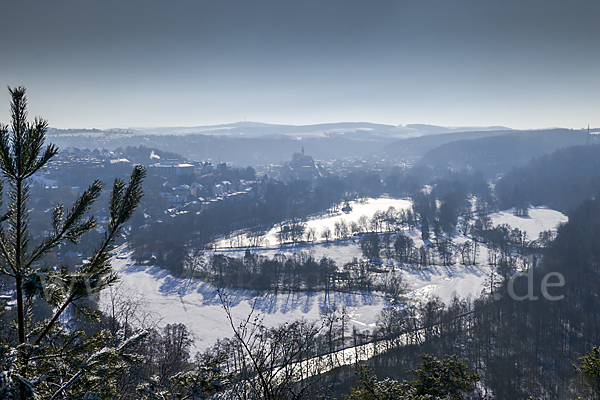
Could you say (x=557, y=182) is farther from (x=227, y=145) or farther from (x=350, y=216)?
(x=227, y=145)

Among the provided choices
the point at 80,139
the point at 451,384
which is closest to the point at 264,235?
the point at 451,384

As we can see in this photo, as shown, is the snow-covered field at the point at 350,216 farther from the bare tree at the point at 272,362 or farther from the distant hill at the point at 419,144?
the distant hill at the point at 419,144

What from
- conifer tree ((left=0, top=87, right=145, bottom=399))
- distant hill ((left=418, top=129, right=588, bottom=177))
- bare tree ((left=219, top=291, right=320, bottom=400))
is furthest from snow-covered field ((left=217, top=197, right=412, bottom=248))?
distant hill ((left=418, top=129, right=588, bottom=177))

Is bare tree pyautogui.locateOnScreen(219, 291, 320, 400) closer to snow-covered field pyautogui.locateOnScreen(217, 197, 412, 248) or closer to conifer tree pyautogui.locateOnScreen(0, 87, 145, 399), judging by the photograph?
conifer tree pyautogui.locateOnScreen(0, 87, 145, 399)

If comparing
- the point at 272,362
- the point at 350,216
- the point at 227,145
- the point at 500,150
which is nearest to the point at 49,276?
the point at 272,362

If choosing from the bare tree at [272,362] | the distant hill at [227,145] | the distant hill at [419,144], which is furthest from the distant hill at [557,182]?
the distant hill at [227,145]
